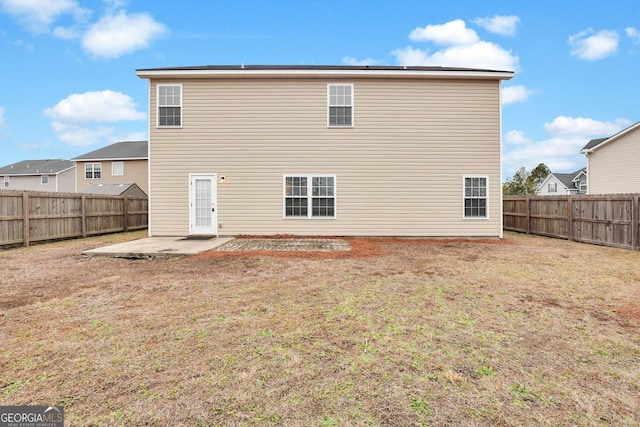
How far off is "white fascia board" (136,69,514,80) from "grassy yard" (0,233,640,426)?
8290 mm

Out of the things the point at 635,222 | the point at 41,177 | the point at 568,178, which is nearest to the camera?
the point at 635,222

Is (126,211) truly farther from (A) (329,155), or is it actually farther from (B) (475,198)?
(B) (475,198)

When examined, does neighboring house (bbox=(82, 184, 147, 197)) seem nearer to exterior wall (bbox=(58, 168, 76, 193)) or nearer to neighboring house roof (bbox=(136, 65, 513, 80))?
neighboring house roof (bbox=(136, 65, 513, 80))

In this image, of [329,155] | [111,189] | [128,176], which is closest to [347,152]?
[329,155]

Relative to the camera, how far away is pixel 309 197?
40.0 feet

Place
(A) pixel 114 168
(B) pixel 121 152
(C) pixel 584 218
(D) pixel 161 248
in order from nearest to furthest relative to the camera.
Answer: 1. (D) pixel 161 248
2. (C) pixel 584 218
3. (A) pixel 114 168
4. (B) pixel 121 152

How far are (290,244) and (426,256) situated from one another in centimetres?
425

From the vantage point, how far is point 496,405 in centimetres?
228

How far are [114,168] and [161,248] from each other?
76.0ft

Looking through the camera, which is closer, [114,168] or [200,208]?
[200,208]

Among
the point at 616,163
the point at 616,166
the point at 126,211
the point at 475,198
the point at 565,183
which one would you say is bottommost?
the point at 126,211

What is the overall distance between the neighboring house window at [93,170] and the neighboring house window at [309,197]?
24.2 meters

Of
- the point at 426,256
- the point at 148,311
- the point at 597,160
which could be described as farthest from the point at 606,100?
the point at 148,311

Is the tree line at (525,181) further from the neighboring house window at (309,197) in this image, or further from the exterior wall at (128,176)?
the exterior wall at (128,176)
